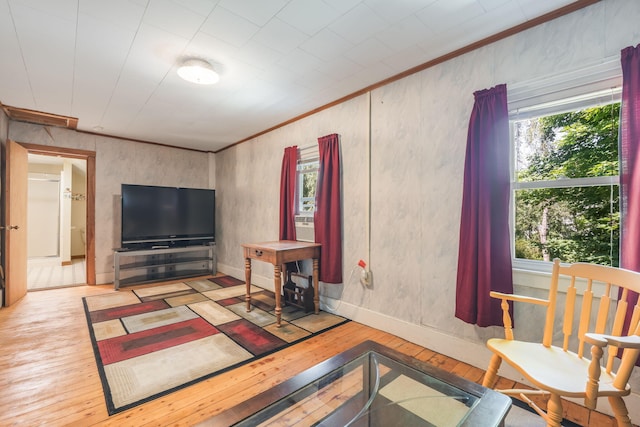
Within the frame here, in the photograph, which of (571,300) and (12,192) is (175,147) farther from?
(571,300)

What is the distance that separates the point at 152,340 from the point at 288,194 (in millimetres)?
2053

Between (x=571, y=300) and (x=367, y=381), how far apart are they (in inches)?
45.2

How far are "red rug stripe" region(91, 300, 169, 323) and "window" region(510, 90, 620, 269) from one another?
144 inches

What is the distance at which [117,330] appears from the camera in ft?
8.73

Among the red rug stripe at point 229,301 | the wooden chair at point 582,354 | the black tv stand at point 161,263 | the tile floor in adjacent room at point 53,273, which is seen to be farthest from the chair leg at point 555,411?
the tile floor in adjacent room at point 53,273

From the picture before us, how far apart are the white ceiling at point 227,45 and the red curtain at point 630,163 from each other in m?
0.56

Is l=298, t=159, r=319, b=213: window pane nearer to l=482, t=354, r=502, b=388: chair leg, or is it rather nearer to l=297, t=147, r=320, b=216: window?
l=297, t=147, r=320, b=216: window

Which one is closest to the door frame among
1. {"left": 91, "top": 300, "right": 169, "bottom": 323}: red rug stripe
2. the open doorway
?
{"left": 91, "top": 300, "right": 169, "bottom": 323}: red rug stripe

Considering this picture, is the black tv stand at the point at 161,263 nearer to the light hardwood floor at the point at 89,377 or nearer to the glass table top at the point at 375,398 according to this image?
the light hardwood floor at the point at 89,377

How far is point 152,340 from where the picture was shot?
96.7 inches

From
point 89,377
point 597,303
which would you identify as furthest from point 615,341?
point 89,377

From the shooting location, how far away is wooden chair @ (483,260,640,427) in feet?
3.54

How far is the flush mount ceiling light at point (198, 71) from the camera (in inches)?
89.6

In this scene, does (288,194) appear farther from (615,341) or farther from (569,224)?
(615,341)
